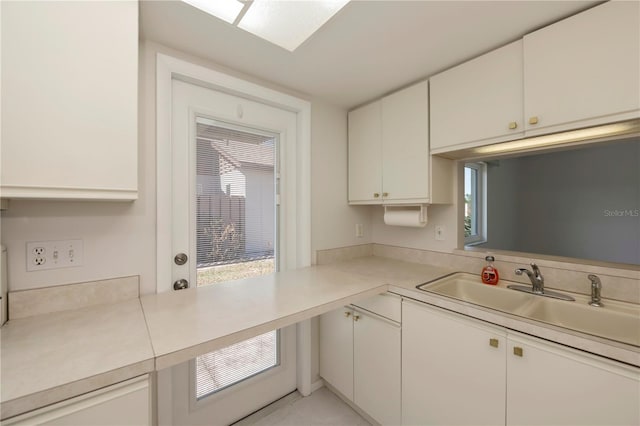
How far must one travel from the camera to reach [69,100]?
85 cm

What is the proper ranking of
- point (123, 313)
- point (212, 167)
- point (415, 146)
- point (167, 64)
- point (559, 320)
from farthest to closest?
1. point (415, 146)
2. point (212, 167)
3. point (167, 64)
4. point (559, 320)
5. point (123, 313)

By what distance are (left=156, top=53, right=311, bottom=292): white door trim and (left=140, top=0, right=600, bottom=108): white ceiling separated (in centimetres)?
9

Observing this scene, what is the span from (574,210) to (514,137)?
1565 millimetres

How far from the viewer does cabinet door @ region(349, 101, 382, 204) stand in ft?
6.15

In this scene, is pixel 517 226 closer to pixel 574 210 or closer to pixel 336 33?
pixel 574 210

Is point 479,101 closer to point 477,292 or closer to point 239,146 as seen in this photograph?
point 477,292

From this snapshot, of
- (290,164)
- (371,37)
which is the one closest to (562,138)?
(371,37)

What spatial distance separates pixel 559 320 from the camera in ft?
3.83

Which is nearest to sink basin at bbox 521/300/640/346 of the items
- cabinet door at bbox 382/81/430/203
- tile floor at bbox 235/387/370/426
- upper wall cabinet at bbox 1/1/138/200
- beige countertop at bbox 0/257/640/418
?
beige countertop at bbox 0/257/640/418

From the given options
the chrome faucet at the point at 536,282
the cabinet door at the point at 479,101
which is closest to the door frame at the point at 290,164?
the cabinet door at the point at 479,101

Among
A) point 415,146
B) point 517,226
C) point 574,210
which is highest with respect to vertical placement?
point 415,146

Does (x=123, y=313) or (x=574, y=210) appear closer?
(x=123, y=313)

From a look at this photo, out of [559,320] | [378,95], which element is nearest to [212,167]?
[378,95]

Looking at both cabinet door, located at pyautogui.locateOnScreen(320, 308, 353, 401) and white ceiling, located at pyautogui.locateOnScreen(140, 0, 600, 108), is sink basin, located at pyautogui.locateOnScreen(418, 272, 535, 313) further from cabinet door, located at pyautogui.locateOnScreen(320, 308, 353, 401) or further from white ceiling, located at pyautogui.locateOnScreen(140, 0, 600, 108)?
white ceiling, located at pyautogui.locateOnScreen(140, 0, 600, 108)
